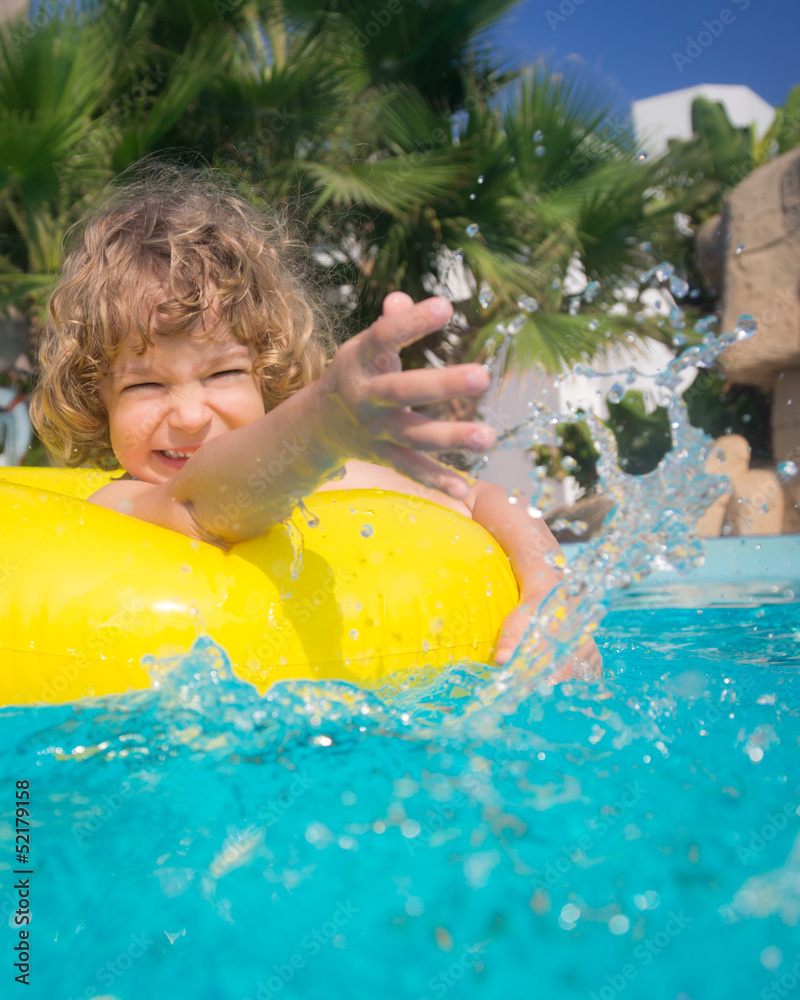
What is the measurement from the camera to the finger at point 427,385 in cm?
93

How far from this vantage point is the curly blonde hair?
1863mm

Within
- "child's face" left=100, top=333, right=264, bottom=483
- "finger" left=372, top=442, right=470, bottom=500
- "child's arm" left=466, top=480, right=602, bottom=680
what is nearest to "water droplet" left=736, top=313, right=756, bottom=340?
"child's arm" left=466, top=480, right=602, bottom=680

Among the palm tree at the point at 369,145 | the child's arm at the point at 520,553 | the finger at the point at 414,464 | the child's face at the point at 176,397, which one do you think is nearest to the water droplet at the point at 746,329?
the child's arm at the point at 520,553

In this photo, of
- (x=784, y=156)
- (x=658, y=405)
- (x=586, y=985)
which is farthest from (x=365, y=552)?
(x=784, y=156)

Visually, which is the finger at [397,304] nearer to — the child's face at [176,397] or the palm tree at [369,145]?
the child's face at [176,397]

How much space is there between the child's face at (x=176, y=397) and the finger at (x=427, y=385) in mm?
861

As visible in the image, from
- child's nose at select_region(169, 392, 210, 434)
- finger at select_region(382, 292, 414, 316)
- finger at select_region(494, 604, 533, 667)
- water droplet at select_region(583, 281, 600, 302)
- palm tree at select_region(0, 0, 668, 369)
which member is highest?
palm tree at select_region(0, 0, 668, 369)

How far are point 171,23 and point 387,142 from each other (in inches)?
67.8

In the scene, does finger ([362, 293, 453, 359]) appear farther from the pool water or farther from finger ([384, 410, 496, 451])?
the pool water

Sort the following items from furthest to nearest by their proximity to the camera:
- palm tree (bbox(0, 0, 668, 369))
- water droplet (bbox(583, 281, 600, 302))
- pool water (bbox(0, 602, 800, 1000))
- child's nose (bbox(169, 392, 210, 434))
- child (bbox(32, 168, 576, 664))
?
water droplet (bbox(583, 281, 600, 302)) → palm tree (bbox(0, 0, 668, 369)) → child's nose (bbox(169, 392, 210, 434)) → child (bbox(32, 168, 576, 664)) → pool water (bbox(0, 602, 800, 1000))

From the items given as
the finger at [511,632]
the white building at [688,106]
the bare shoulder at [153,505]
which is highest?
the white building at [688,106]

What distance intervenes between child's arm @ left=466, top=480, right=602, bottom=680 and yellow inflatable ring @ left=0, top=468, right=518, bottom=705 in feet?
0.20

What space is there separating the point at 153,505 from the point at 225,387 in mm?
350

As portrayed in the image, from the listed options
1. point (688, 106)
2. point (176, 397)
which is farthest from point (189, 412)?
point (688, 106)
